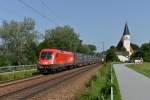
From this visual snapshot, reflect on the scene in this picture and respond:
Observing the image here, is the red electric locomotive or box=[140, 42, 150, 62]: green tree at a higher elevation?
box=[140, 42, 150, 62]: green tree

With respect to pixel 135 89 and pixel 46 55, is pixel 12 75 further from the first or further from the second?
pixel 135 89

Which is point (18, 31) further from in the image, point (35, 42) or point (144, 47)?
point (144, 47)

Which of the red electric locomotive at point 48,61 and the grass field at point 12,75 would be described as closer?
the grass field at point 12,75

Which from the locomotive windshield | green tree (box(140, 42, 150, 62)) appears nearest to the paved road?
the locomotive windshield

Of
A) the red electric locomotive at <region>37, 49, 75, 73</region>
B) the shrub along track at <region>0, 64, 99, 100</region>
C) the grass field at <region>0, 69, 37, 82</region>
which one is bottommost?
the shrub along track at <region>0, 64, 99, 100</region>

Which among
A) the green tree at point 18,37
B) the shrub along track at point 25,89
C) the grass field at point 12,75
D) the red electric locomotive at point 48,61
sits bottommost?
the shrub along track at point 25,89

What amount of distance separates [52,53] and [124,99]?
3035cm

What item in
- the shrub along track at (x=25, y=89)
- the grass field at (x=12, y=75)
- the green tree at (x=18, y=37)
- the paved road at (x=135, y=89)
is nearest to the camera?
the paved road at (x=135, y=89)

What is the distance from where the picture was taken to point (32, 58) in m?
78.4

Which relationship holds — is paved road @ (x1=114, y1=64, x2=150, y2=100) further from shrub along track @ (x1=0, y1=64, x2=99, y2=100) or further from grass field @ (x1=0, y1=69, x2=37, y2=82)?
grass field @ (x1=0, y1=69, x2=37, y2=82)

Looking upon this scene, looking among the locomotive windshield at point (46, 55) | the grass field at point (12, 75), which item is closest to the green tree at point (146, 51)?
the locomotive windshield at point (46, 55)

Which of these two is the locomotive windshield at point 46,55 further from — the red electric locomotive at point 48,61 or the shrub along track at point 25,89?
the shrub along track at point 25,89

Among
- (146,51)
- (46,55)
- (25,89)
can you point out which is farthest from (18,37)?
(146,51)

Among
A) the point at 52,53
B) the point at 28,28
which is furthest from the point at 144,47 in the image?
the point at 52,53
